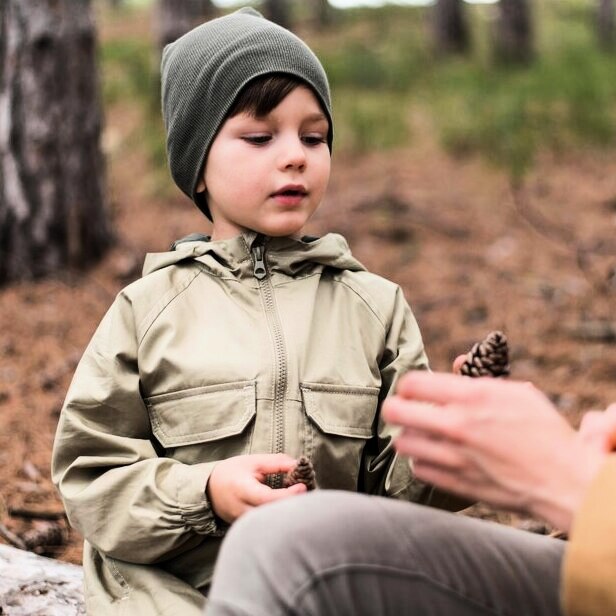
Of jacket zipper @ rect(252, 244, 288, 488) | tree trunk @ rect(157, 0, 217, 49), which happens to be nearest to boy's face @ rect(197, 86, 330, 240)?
jacket zipper @ rect(252, 244, 288, 488)

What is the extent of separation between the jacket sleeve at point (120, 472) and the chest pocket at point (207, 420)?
5 centimetres

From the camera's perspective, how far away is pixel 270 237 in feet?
6.59

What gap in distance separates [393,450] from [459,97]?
21.6 ft

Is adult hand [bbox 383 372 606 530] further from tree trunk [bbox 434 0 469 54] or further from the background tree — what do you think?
the background tree

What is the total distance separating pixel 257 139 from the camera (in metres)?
1.95

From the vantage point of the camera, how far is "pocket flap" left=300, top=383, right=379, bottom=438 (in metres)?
1.83

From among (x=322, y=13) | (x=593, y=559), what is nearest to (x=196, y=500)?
(x=593, y=559)

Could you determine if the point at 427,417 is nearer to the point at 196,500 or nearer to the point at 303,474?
the point at 303,474

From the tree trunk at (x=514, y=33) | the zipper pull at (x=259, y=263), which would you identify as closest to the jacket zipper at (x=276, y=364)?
the zipper pull at (x=259, y=263)

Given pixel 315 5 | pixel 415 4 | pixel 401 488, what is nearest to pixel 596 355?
pixel 401 488

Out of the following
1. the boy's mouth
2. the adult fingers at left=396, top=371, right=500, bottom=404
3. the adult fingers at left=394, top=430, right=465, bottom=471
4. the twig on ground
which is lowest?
the twig on ground

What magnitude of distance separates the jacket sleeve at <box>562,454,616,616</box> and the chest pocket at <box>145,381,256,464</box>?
2.68 feet

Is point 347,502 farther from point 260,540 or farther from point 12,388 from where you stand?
point 12,388

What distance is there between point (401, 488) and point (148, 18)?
17.5 meters
